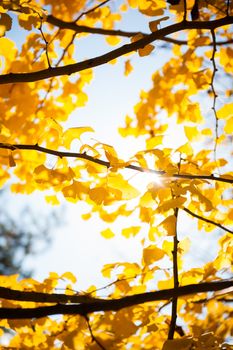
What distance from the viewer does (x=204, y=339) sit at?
3.68ft

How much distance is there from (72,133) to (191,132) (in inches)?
29.5

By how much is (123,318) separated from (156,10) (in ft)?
4.48

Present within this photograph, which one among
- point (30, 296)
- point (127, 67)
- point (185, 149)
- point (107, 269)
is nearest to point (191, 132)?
point (185, 149)

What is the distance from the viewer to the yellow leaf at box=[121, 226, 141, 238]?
173 centimetres

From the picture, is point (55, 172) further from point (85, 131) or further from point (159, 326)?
point (159, 326)

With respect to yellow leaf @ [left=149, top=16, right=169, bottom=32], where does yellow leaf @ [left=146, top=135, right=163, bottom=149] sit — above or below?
below

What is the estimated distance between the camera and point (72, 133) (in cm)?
116

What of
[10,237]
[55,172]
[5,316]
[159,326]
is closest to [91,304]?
[5,316]

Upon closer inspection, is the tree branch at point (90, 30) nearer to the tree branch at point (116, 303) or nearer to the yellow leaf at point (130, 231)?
the yellow leaf at point (130, 231)

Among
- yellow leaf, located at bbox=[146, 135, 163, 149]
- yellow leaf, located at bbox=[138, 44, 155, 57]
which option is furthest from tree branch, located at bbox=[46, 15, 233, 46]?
yellow leaf, located at bbox=[138, 44, 155, 57]

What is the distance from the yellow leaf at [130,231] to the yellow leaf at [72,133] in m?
0.70

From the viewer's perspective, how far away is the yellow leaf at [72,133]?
3.71ft

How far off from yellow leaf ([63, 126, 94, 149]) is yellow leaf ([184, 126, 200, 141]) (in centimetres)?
70

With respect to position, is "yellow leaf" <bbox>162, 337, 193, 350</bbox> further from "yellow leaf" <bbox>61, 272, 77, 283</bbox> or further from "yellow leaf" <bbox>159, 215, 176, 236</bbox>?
"yellow leaf" <bbox>61, 272, 77, 283</bbox>
